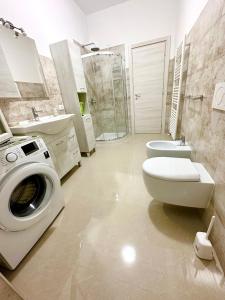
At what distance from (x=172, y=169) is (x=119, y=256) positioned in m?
0.76

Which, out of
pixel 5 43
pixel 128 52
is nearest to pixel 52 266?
pixel 5 43

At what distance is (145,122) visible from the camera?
133 inches

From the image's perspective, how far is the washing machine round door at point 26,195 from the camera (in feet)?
2.78

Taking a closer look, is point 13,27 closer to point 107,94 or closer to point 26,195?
point 26,195

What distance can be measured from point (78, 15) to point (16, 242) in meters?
3.61

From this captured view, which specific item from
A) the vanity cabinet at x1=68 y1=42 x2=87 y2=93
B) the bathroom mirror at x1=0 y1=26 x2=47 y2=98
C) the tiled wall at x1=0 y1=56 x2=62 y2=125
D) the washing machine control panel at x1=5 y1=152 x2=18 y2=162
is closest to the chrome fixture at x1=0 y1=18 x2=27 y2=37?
the bathroom mirror at x1=0 y1=26 x2=47 y2=98

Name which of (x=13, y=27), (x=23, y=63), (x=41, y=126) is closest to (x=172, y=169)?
(x=41, y=126)

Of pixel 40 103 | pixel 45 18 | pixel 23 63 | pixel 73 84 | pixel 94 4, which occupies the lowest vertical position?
pixel 40 103

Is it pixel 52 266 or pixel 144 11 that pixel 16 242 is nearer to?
pixel 52 266

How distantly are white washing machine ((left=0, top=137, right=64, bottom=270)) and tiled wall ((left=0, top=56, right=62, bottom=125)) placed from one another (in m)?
0.67

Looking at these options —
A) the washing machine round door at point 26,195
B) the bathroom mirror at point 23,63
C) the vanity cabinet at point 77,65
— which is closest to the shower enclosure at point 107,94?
the vanity cabinet at point 77,65

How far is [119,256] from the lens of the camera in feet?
3.23

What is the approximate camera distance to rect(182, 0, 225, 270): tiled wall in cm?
87

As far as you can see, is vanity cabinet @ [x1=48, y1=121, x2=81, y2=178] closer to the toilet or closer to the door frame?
the toilet
